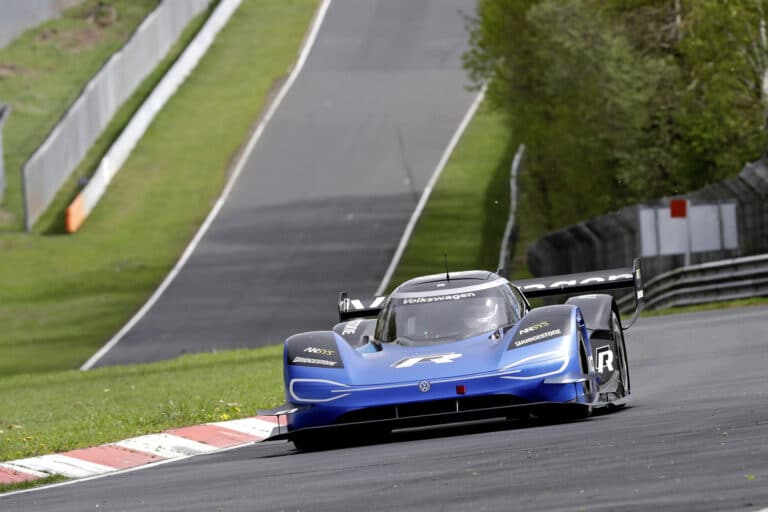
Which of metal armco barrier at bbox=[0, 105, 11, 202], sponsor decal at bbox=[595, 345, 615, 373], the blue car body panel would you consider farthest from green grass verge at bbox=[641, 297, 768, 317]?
metal armco barrier at bbox=[0, 105, 11, 202]

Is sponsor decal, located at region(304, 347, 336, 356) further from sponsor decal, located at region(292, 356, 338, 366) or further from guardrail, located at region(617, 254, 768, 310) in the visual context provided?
guardrail, located at region(617, 254, 768, 310)

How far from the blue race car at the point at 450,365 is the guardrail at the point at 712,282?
14436 mm

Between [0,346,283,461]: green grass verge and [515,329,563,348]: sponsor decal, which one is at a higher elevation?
[515,329,563,348]: sponsor decal

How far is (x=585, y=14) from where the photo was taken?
37438mm

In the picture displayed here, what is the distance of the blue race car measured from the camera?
41.9ft

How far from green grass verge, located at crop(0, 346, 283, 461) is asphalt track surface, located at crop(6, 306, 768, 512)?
189cm

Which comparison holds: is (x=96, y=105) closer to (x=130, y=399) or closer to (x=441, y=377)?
(x=130, y=399)

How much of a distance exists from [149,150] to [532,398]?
41220mm

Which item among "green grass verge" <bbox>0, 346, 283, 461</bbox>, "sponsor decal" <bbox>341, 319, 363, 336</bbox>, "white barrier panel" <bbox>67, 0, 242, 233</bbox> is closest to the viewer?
"sponsor decal" <bbox>341, 319, 363, 336</bbox>

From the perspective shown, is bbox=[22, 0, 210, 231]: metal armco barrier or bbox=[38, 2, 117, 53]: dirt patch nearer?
bbox=[22, 0, 210, 231]: metal armco barrier

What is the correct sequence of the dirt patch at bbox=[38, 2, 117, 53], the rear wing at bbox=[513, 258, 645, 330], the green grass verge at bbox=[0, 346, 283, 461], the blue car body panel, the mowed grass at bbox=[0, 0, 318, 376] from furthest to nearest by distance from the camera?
the dirt patch at bbox=[38, 2, 117, 53] < the mowed grass at bbox=[0, 0, 318, 376] < the rear wing at bbox=[513, 258, 645, 330] < the green grass verge at bbox=[0, 346, 283, 461] < the blue car body panel

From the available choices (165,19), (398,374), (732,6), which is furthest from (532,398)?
(165,19)

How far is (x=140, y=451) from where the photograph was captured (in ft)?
46.8

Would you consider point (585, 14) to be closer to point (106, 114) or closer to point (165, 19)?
point (106, 114)
